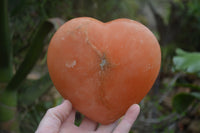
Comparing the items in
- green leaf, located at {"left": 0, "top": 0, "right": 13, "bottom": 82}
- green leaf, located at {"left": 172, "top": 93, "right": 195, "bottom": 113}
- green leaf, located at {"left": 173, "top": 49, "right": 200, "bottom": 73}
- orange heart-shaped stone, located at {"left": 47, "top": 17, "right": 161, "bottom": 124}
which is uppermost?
orange heart-shaped stone, located at {"left": 47, "top": 17, "right": 161, "bottom": 124}

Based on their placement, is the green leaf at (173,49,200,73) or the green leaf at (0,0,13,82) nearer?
the green leaf at (0,0,13,82)

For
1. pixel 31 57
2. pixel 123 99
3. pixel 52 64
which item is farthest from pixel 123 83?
pixel 31 57

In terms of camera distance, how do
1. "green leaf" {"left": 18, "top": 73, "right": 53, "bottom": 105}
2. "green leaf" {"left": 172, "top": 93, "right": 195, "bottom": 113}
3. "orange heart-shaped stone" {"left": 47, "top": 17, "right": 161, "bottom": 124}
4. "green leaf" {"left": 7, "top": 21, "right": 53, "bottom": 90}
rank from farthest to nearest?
"green leaf" {"left": 172, "top": 93, "right": 195, "bottom": 113}, "green leaf" {"left": 18, "top": 73, "right": 53, "bottom": 105}, "green leaf" {"left": 7, "top": 21, "right": 53, "bottom": 90}, "orange heart-shaped stone" {"left": 47, "top": 17, "right": 161, "bottom": 124}

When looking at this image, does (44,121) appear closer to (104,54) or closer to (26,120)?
(104,54)

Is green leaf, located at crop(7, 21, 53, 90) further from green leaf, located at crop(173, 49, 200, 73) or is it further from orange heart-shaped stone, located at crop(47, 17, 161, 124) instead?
green leaf, located at crop(173, 49, 200, 73)

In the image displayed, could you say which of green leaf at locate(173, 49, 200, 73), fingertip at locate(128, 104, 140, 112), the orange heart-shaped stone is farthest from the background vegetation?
fingertip at locate(128, 104, 140, 112)

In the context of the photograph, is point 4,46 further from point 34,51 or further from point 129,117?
point 129,117

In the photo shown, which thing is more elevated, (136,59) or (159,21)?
(136,59)
